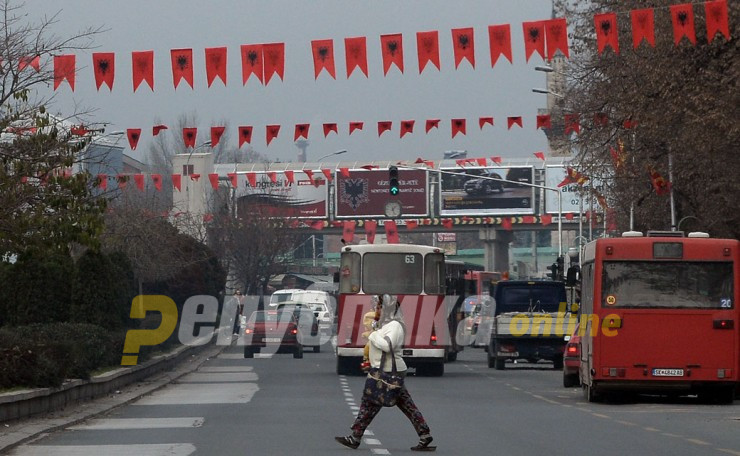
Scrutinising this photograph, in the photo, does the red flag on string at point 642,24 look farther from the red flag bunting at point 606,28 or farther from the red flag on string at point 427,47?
the red flag on string at point 427,47

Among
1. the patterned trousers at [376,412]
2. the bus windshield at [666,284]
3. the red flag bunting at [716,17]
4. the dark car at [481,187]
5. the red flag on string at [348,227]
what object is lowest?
the patterned trousers at [376,412]

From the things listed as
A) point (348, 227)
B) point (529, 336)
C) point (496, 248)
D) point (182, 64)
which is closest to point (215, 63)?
point (182, 64)

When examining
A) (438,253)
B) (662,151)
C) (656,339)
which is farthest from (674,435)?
(662,151)

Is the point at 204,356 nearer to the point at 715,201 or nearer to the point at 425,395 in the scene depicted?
the point at 715,201

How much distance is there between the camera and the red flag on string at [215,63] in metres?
26.9

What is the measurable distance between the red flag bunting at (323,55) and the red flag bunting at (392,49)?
0.91 m

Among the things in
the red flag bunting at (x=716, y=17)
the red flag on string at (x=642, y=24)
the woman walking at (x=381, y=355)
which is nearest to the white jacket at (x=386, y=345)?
the woman walking at (x=381, y=355)

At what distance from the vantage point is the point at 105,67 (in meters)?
27.6

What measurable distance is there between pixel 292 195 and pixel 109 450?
293 ft

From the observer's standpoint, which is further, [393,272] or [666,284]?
[393,272]

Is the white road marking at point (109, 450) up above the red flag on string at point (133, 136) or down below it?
below

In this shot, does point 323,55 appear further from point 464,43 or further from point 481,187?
point 481,187

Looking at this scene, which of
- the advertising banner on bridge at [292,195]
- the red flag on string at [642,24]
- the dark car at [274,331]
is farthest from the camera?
the advertising banner on bridge at [292,195]

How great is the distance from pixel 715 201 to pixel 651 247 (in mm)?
14747
